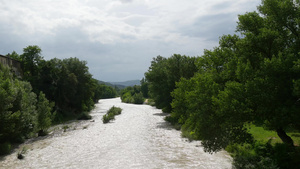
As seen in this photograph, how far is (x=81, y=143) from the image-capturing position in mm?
32812

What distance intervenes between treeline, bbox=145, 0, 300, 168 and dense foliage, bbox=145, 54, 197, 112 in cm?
3256

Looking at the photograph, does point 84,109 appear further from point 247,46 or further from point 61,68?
point 247,46

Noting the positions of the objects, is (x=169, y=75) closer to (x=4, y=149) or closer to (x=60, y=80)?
(x=60, y=80)

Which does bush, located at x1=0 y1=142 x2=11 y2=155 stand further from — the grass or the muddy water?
the grass

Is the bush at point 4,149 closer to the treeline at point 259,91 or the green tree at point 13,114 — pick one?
the green tree at point 13,114

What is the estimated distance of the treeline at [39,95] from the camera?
2869 centimetres

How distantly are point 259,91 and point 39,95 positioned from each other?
3666 cm

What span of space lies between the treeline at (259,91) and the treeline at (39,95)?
70.4 feet

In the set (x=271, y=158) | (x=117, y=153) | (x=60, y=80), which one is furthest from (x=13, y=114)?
(x=60, y=80)

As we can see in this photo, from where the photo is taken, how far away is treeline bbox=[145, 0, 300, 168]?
15.4 m

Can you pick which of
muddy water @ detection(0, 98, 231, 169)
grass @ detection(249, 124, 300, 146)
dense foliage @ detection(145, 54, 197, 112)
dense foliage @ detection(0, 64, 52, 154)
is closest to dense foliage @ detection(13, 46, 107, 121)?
dense foliage @ detection(0, 64, 52, 154)

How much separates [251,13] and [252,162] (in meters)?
12.1

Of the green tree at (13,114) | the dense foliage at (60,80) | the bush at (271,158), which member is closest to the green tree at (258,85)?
the bush at (271,158)

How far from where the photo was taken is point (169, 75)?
56.4 metres
